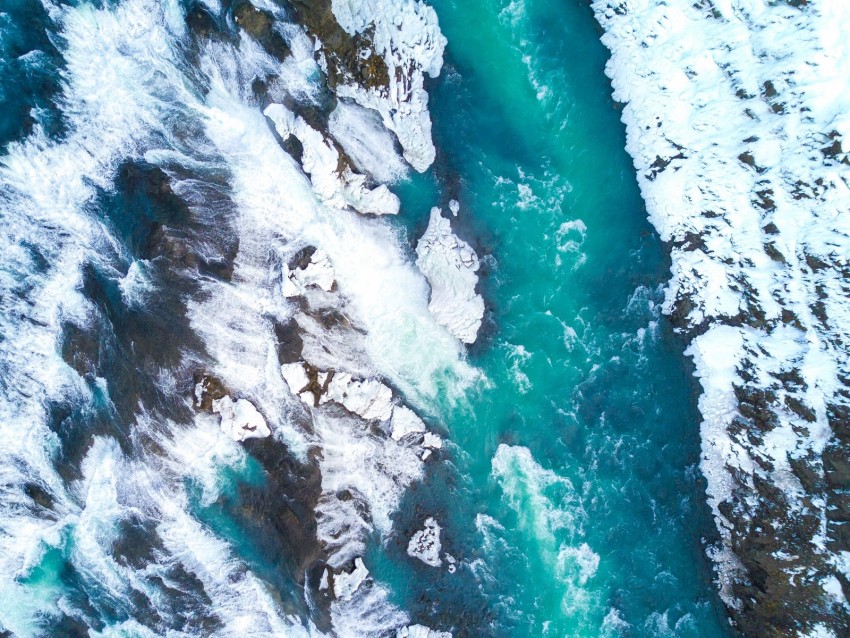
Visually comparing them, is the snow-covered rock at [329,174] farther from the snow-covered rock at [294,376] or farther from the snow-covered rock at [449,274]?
the snow-covered rock at [294,376]

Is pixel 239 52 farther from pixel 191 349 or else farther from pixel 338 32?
pixel 191 349

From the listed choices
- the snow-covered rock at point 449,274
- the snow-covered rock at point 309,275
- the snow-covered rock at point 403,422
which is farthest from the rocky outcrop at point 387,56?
the snow-covered rock at point 403,422

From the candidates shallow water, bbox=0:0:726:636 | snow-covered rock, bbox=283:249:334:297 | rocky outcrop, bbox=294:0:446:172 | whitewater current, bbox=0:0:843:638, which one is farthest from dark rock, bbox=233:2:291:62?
snow-covered rock, bbox=283:249:334:297

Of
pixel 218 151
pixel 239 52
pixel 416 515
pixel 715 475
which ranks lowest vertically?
pixel 715 475

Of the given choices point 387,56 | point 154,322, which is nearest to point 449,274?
point 387,56

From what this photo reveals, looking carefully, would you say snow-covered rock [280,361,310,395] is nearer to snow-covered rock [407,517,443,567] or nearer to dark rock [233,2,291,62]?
snow-covered rock [407,517,443,567]

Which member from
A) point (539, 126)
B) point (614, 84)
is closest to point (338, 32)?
point (539, 126)

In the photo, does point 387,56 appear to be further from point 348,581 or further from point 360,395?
point 348,581
